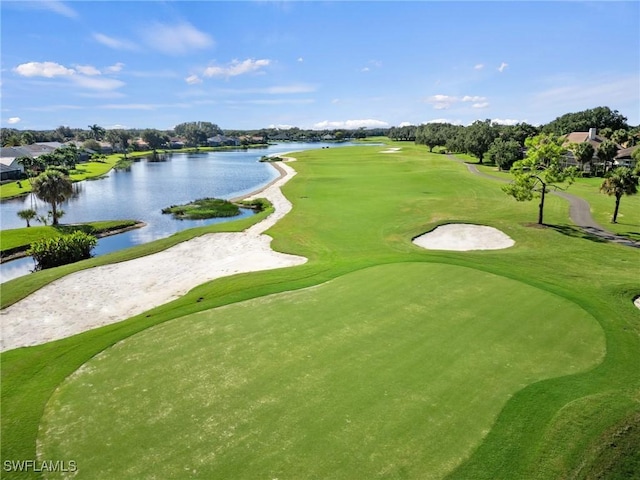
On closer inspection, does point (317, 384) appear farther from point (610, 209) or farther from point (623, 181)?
point (610, 209)

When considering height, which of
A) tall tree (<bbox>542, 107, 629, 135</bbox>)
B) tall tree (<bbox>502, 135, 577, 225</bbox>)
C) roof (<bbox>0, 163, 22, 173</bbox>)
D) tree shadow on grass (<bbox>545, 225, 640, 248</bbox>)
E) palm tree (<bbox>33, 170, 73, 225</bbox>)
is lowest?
tree shadow on grass (<bbox>545, 225, 640, 248</bbox>)

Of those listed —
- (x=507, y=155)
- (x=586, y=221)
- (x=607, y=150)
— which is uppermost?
(x=607, y=150)

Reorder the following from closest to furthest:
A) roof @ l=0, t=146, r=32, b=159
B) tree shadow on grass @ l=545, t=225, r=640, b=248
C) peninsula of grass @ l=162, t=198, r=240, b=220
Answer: tree shadow on grass @ l=545, t=225, r=640, b=248
peninsula of grass @ l=162, t=198, r=240, b=220
roof @ l=0, t=146, r=32, b=159

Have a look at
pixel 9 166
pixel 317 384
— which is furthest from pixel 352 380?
pixel 9 166

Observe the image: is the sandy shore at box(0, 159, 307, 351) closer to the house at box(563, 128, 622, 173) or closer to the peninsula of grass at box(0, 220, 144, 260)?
the peninsula of grass at box(0, 220, 144, 260)

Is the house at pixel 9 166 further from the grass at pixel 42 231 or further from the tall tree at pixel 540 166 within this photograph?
the tall tree at pixel 540 166

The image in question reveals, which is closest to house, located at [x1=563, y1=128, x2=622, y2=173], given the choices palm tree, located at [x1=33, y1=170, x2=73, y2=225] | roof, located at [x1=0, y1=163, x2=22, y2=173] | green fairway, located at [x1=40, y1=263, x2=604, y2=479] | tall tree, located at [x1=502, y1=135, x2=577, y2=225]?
tall tree, located at [x1=502, y1=135, x2=577, y2=225]

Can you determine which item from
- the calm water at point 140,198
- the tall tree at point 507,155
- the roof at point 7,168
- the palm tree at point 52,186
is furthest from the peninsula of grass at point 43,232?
the tall tree at point 507,155
